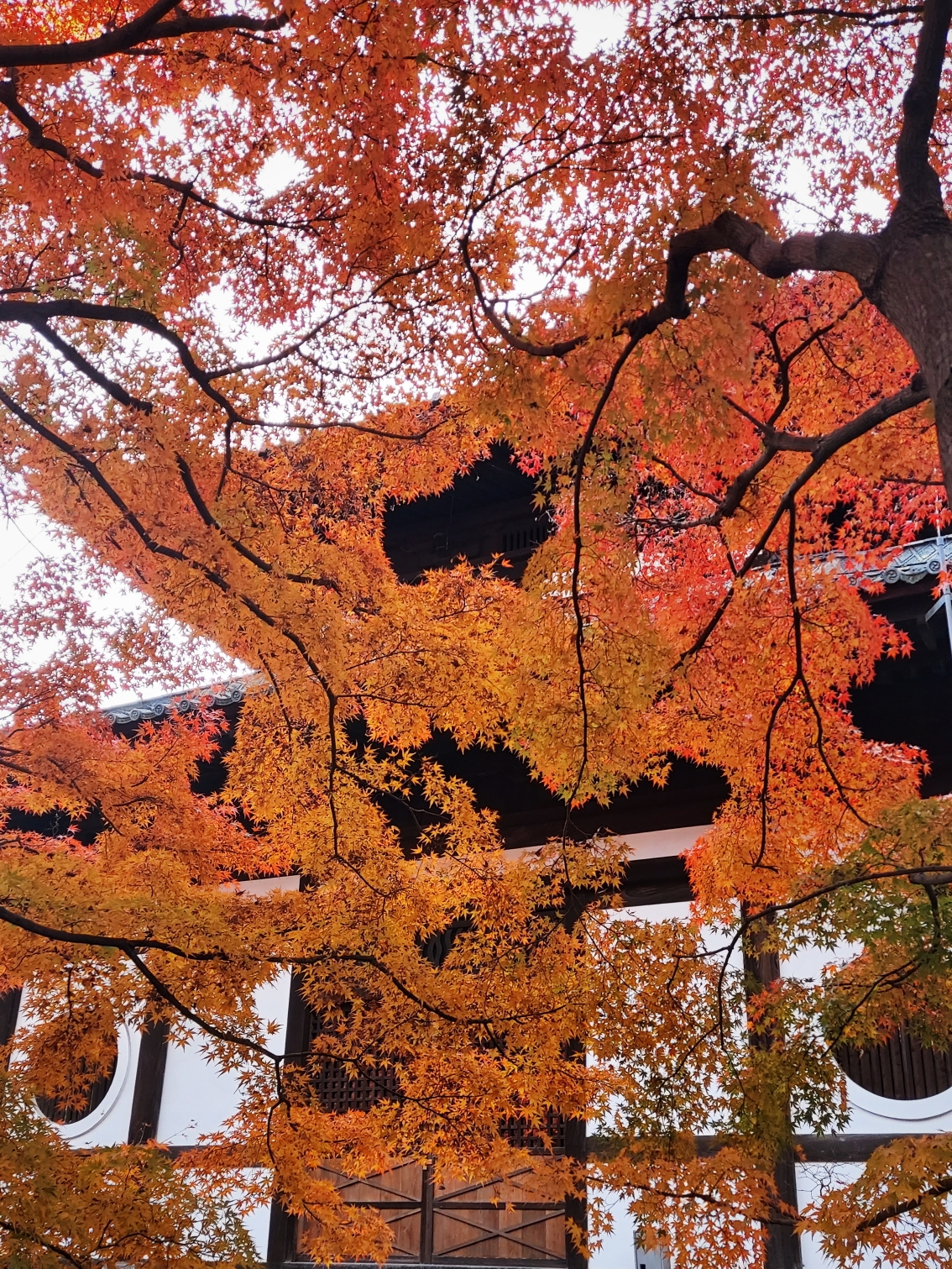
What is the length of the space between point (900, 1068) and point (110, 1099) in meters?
6.83

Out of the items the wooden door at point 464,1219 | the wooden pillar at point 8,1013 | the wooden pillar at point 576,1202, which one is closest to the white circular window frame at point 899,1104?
the wooden pillar at point 576,1202

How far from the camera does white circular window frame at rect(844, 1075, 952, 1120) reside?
6.50 m

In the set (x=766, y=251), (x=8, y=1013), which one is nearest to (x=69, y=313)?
(x=766, y=251)

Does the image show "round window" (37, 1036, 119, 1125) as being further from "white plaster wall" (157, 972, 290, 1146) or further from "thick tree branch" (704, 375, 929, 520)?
"thick tree branch" (704, 375, 929, 520)

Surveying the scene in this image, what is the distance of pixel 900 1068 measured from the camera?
6.73 metres

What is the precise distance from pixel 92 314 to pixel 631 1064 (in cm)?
405

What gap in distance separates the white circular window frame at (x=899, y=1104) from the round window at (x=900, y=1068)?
2 cm

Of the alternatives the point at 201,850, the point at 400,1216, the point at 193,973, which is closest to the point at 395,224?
the point at 193,973

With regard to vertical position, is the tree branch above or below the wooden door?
below

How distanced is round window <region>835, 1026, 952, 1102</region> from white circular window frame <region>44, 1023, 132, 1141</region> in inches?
247

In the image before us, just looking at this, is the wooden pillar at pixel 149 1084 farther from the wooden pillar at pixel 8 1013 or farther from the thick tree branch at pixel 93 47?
the thick tree branch at pixel 93 47

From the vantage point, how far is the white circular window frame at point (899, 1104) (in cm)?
650

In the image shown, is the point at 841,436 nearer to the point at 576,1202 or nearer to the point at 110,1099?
the point at 576,1202

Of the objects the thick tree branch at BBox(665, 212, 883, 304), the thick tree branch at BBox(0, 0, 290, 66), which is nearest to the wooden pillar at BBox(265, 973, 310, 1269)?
the thick tree branch at BBox(665, 212, 883, 304)
